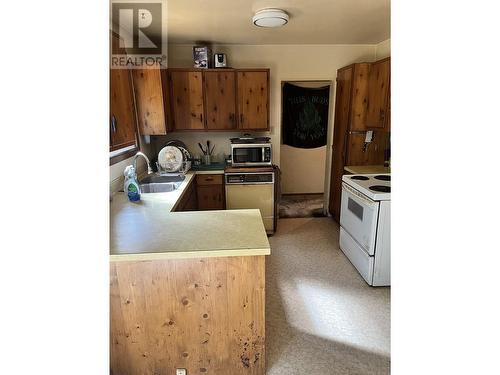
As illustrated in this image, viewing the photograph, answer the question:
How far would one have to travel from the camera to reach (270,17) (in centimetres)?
236

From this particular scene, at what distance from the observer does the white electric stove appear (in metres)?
2.37

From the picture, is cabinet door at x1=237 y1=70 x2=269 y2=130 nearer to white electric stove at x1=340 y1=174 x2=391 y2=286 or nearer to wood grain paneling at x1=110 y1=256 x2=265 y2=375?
white electric stove at x1=340 y1=174 x2=391 y2=286

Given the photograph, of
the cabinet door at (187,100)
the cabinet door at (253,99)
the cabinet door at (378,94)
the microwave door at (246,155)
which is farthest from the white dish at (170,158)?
the cabinet door at (378,94)

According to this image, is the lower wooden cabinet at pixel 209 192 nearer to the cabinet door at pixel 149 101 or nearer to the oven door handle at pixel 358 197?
the cabinet door at pixel 149 101

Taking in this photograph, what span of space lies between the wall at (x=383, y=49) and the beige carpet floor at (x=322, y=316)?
2.44 metres

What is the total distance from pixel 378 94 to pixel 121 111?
274cm

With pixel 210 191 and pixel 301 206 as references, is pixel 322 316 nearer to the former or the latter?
pixel 210 191

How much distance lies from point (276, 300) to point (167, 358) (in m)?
1.07

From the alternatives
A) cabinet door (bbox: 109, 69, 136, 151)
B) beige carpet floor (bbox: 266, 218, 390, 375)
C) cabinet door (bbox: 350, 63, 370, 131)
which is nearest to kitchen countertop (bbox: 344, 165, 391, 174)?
cabinet door (bbox: 350, 63, 370, 131)

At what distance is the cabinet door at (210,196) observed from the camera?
344cm

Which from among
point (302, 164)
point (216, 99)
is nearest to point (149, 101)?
point (216, 99)
